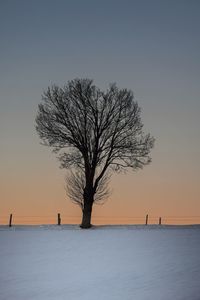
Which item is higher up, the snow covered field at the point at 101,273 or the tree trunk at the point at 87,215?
the tree trunk at the point at 87,215

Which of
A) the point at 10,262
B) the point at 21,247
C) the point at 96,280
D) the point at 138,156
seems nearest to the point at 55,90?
the point at 138,156

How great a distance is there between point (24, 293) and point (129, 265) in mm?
5918

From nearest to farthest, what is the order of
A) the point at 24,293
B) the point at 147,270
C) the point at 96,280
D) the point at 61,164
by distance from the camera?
the point at 24,293, the point at 96,280, the point at 147,270, the point at 61,164

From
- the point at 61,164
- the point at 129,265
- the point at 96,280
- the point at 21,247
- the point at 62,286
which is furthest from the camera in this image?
the point at 61,164

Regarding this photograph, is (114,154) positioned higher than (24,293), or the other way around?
(114,154)

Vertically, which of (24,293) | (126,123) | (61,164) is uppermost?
(126,123)

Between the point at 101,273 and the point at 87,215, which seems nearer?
the point at 101,273

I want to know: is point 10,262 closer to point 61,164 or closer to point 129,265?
point 129,265

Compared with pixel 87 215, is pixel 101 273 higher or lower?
lower

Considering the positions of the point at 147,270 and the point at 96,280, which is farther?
the point at 147,270

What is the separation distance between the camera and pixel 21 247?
78.2 ft

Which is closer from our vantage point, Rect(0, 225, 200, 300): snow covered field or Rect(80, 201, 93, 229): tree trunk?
Rect(0, 225, 200, 300): snow covered field

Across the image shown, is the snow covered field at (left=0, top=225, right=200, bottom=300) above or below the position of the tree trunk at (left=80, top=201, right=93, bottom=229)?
below

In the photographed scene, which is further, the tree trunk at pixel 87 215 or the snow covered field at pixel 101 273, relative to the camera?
the tree trunk at pixel 87 215
